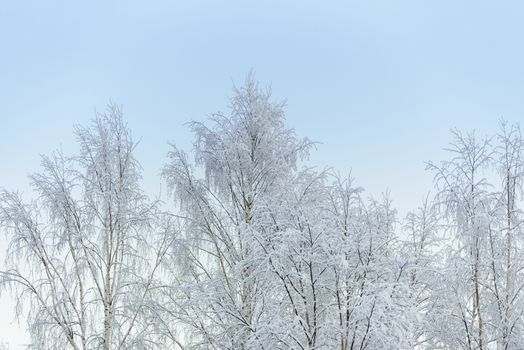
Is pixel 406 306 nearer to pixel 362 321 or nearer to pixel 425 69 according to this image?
pixel 362 321

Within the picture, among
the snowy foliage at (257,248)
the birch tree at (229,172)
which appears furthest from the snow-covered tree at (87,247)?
the birch tree at (229,172)

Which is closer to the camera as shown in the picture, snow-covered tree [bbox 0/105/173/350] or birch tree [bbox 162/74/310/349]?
snow-covered tree [bbox 0/105/173/350]

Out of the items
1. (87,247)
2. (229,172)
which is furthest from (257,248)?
(87,247)

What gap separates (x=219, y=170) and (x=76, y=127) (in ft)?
8.91

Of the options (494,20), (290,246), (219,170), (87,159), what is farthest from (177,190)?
(494,20)

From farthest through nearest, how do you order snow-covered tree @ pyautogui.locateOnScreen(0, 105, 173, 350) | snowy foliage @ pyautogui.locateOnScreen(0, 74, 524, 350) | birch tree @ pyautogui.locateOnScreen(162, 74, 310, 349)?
birch tree @ pyautogui.locateOnScreen(162, 74, 310, 349) → snow-covered tree @ pyautogui.locateOnScreen(0, 105, 173, 350) → snowy foliage @ pyautogui.locateOnScreen(0, 74, 524, 350)

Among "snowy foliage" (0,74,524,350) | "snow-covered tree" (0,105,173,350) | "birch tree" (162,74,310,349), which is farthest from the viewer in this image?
"birch tree" (162,74,310,349)

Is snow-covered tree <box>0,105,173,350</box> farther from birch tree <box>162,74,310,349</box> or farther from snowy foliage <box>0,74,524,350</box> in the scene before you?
birch tree <box>162,74,310,349</box>

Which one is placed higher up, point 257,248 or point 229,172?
point 229,172

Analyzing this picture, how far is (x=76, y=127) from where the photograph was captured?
10.4 m

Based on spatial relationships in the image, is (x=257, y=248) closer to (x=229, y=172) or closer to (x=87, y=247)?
(x=229, y=172)

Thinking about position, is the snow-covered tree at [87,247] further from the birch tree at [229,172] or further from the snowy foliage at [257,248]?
the birch tree at [229,172]

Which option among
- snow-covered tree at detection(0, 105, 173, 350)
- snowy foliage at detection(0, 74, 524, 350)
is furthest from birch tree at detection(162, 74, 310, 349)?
snow-covered tree at detection(0, 105, 173, 350)

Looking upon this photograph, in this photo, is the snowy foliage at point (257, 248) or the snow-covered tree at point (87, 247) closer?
the snowy foliage at point (257, 248)
